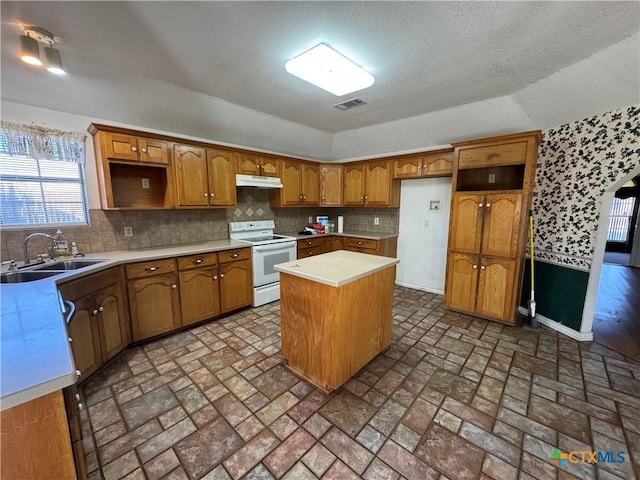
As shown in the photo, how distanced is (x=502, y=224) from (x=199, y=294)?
364 centimetres

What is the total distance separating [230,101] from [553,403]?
13.2 feet

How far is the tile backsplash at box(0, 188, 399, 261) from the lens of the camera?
8.31 ft

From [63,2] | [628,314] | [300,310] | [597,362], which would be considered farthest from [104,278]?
[628,314]

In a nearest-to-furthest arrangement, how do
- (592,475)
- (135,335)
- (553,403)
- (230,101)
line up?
(592,475) → (553,403) → (135,335) → (230,101)

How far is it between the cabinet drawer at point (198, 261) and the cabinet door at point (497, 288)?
3301 millimetres

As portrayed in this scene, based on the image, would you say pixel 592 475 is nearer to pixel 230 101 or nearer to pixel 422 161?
pixel 422 161

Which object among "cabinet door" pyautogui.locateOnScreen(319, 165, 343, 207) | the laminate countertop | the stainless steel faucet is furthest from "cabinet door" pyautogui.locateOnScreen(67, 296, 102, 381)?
"cabinet door" pyautogui.locateOnScreen(319, 165, 343, 207)

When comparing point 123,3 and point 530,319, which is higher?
point 123,3

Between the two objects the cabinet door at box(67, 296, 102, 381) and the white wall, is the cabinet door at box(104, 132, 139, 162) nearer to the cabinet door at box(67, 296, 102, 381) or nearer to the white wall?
the cabinet door at box(67, 296, 102, 381)

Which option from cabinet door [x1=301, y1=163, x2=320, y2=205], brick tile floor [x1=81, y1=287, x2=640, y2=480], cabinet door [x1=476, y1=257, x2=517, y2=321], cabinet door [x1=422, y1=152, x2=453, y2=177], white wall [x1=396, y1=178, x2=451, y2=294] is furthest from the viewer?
cabinet door [x1=301, y1=163, x2=320, y2=205]

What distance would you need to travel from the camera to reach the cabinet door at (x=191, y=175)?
300cm

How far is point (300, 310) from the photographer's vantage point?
214 centimetres

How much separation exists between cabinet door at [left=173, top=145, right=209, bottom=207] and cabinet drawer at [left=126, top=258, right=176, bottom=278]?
74 centimetres

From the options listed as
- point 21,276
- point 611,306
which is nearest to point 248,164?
point 21,276
